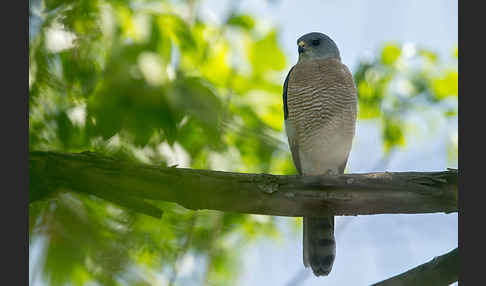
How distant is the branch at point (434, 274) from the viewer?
1.91 m

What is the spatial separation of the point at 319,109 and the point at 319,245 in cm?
100

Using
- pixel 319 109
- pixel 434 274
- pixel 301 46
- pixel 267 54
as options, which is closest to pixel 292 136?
pixel 319 109

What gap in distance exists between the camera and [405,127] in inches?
109

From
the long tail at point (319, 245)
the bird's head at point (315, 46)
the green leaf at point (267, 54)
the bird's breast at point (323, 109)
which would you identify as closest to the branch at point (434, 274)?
the green leaf at point (267, 54)

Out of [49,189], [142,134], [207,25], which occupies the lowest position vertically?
[49,189]

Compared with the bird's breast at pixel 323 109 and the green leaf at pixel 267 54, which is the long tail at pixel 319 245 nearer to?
the bird's breast at pixel 323 109

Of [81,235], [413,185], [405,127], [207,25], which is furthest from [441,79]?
[81,235]

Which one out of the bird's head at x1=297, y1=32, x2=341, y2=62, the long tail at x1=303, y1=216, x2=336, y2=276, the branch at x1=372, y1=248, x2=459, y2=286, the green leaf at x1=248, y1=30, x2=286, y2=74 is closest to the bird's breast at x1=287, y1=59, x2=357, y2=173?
the bird's head at x1=297, y1=32, x2=341, y2=62

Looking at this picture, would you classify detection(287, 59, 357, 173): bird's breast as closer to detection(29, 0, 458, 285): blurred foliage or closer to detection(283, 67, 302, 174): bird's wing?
detection(283, 67, 302, 174): bird's wing

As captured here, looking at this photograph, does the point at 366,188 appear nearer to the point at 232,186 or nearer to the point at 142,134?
the point at 232,186

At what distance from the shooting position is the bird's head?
417 centimetres

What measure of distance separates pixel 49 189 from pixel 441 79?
2.05 m

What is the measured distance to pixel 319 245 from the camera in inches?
139

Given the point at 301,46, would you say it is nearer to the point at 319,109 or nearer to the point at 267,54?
the point at 319,109
